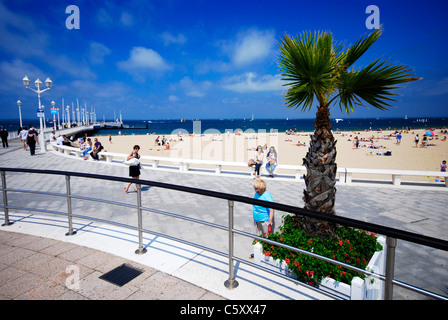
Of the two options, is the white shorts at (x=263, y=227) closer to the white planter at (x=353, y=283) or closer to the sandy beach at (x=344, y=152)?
the white planter at (x=353, y=283)

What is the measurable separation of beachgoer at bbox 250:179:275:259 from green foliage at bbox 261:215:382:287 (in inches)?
14.5

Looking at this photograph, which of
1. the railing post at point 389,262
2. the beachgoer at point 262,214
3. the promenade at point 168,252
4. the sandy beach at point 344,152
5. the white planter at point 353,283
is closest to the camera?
the railing post at point 389,262

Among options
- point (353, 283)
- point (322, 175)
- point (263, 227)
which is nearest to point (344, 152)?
point (263, 227)

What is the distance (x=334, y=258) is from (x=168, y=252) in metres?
2.51

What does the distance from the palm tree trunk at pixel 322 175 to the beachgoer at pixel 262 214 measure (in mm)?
727

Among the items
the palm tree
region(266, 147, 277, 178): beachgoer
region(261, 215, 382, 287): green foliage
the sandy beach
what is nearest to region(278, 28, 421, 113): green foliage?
the palm tree

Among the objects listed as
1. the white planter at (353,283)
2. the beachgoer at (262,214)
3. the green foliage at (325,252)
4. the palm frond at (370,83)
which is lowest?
the white planter at (353,283)

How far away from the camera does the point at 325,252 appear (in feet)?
12.9

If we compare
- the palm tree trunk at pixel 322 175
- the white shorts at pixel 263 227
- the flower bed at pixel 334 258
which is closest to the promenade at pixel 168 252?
Result: the white shorts at pixel 263 227

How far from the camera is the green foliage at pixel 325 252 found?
3.59 metres

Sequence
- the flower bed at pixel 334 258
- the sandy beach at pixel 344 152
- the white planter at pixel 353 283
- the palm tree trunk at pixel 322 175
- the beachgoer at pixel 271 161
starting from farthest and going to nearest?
the sandy beach at pixel 344 152 < the beachgoer at pixel 271 161 < the palm tree trunk at pixel 322 175 < the flower bed at pixel 334 258 < the white planter at pixel 353 283

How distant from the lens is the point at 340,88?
425 centimetres
